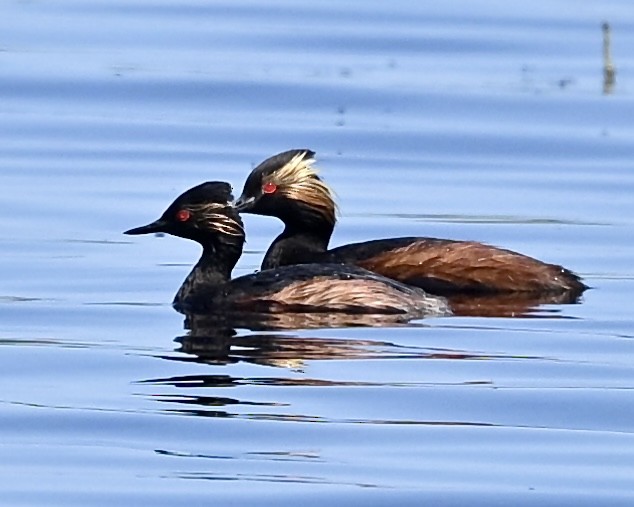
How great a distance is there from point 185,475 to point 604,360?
3011mm

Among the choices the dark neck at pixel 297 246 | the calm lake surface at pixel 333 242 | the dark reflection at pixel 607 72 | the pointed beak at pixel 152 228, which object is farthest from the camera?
the dark reflection at pixel 607 72

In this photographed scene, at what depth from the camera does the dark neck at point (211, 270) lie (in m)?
12.7

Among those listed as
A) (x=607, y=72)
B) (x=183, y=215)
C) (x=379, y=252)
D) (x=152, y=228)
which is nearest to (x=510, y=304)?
(x=379, y=252)

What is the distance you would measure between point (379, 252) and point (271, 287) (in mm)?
1275

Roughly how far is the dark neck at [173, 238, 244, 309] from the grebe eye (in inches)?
7.2

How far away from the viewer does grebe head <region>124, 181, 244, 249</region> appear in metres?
13.0

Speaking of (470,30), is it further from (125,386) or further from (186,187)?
(125,386)

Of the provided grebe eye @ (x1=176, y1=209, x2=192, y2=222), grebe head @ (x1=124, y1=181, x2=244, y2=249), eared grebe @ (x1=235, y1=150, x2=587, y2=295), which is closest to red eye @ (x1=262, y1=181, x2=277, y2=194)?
eared grebe @ (x1=235, y1=150, x2=587, y2=295)

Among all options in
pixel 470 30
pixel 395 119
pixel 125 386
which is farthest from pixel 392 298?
pixel 470 30

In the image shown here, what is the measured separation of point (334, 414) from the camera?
930cm

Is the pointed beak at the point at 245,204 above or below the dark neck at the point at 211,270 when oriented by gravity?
above

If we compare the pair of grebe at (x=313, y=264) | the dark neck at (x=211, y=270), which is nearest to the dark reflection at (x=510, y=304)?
the pair of grebe at (x=313, y=264)

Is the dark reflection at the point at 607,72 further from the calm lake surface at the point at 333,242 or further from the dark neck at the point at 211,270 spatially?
the dark neck at the point at 211,270

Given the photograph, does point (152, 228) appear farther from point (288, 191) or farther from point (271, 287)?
point (288, 191)
